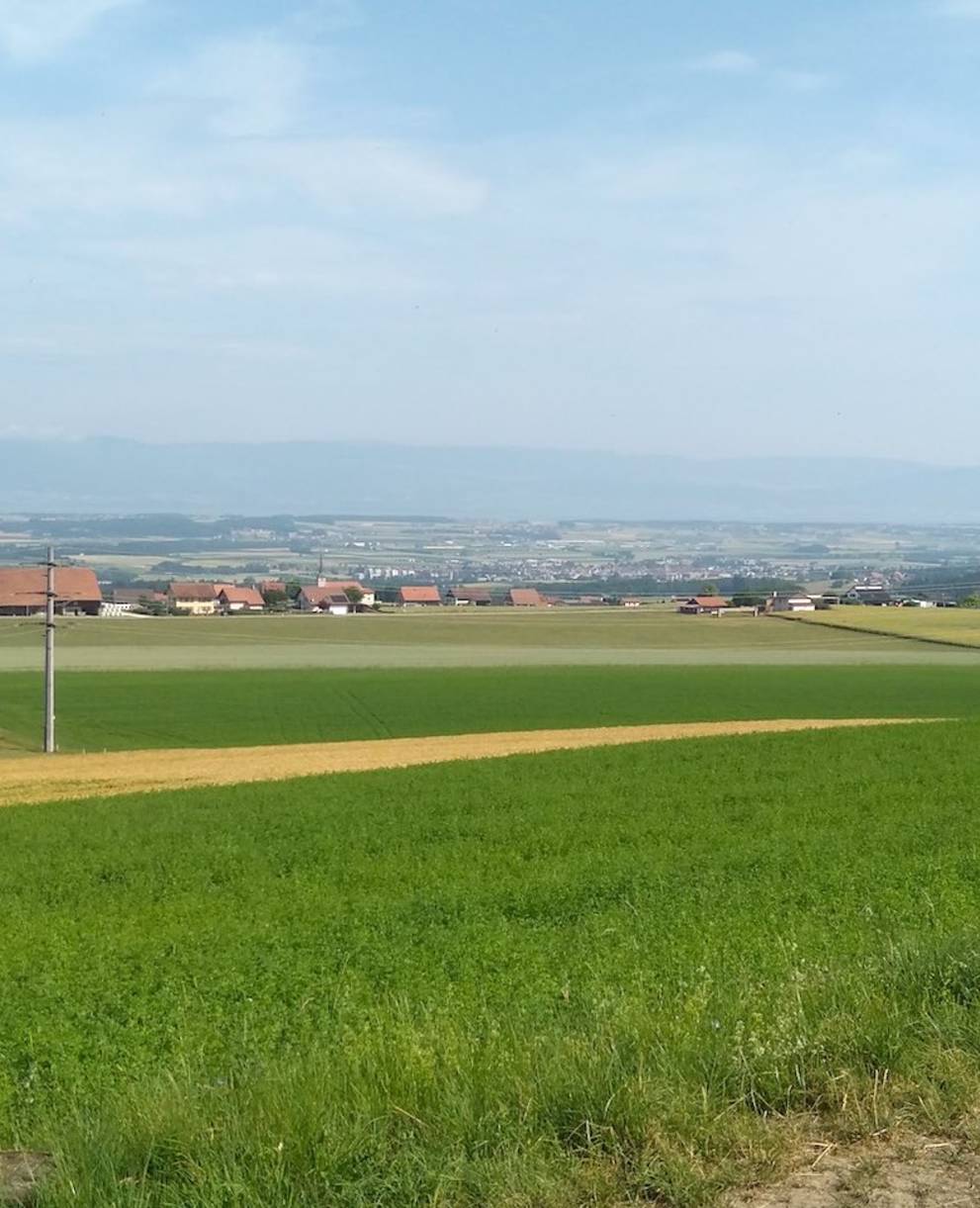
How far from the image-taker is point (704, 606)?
12288cm

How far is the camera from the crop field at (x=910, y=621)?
90375 millimetres

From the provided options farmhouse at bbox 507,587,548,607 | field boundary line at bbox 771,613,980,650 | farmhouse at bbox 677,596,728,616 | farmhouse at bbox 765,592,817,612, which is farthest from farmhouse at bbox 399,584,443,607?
field boundary line at bbox 771,613,980,650

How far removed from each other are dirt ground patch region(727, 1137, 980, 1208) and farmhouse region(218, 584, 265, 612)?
431ft

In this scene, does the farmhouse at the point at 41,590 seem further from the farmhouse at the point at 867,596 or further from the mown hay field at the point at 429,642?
the farmhouse at the point at 867,596

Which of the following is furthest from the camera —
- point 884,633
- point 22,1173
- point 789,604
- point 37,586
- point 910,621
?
point 789,604

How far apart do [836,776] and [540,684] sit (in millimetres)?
43817

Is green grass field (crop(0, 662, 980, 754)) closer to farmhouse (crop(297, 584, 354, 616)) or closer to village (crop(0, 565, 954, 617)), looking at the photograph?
village (crop(0, 565, 954, 617))

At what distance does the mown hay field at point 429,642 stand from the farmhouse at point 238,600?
23495 mm

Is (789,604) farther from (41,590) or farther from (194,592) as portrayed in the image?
(41,590)

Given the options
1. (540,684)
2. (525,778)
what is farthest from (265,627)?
(525,778)

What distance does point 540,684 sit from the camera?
6556 cm

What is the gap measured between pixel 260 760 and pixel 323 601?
110784 mm

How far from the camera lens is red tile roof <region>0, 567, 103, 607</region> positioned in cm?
10038

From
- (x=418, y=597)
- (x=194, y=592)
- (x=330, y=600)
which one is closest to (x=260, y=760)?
(x=194, y=592)
